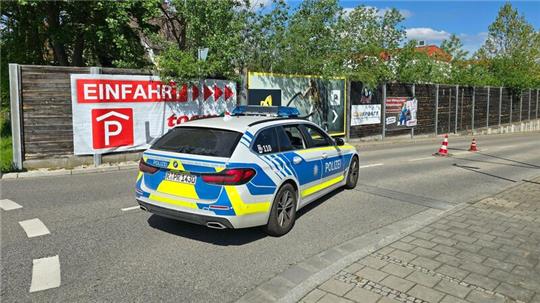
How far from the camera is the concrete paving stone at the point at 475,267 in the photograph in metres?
4.42

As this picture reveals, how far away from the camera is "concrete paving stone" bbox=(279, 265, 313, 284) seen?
4266 millimetres

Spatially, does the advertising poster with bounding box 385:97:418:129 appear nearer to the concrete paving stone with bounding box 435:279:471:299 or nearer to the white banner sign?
the white banner sign

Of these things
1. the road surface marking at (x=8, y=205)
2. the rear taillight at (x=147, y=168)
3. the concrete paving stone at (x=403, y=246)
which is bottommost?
the concrete paving stone at (x=403, y=246)

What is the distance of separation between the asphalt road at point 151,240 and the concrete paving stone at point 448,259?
Answer: 4.20 feet

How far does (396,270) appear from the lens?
437cm

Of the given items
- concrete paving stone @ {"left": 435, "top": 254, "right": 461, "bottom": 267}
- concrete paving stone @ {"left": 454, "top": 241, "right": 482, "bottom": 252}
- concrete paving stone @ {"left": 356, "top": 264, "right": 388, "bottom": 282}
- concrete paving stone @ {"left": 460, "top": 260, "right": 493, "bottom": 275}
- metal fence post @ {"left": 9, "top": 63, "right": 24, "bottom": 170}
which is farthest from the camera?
metal fence post @ {"left": 9, "top": 63, "right": 24, "bottom": 170}

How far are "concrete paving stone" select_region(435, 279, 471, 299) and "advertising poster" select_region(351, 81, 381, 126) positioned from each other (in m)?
16.7

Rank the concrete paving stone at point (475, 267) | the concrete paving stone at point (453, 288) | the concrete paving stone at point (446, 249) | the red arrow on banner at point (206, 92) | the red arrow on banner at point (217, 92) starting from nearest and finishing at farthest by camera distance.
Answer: the concrete paving stone at point (453, 288) < the concrete paving stone at point (475, 267) < the concrete paving stone at point (446, 249) < the red arrow on banner at point (206, 92) < the red arrow on banner at point (217, 92)

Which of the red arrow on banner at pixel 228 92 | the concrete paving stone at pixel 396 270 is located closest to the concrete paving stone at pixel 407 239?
the concrete paving stone at pixel 396 270

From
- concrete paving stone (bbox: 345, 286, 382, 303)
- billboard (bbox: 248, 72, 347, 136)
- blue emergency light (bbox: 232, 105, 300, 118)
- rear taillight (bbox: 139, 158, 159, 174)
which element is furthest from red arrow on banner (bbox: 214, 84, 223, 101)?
concrete paving stone (bbox: 345, 286, 382, 303)

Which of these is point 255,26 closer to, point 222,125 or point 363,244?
point 222,125

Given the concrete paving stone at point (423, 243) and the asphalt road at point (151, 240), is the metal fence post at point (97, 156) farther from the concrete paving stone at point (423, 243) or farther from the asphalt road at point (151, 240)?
the concrete paving stone at point (423, 243)

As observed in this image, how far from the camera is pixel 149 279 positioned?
13.8ft

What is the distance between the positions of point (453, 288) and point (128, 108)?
1024 centimetres
